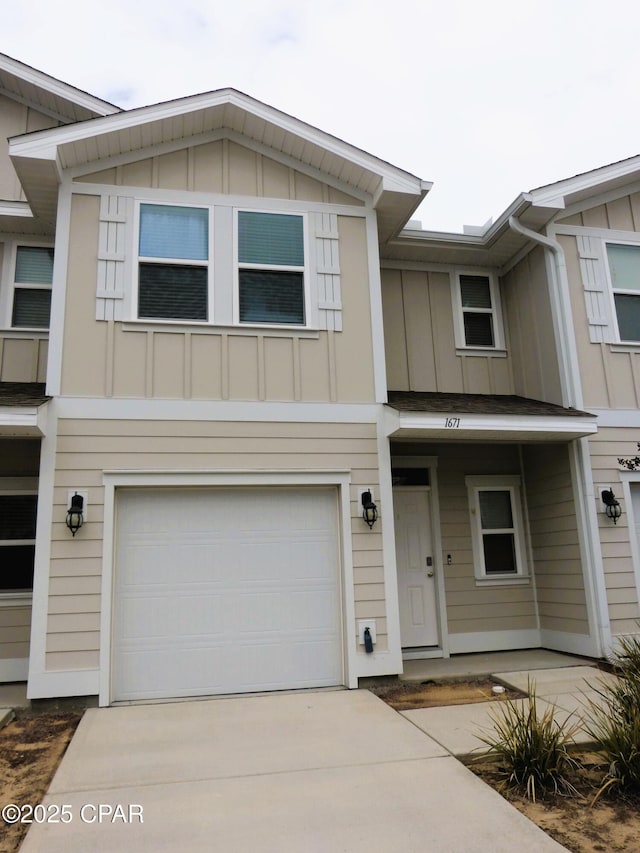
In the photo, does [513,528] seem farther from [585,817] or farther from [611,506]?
[585,817]

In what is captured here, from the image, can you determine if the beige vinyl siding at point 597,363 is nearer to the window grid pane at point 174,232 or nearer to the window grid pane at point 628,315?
the window grid pane at point 628,315

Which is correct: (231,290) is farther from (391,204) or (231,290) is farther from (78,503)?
(78,503)

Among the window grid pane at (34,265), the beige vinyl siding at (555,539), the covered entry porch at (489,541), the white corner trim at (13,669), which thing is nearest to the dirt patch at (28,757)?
the white corner trim at (13,669)

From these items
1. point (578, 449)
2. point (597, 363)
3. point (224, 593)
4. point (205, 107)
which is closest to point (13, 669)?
point (224, 593)

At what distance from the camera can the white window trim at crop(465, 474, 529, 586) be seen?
7.81 metres

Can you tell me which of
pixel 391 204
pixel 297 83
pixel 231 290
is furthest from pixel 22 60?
pixel 297 83

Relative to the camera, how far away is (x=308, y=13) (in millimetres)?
9523

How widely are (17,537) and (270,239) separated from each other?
167 inches

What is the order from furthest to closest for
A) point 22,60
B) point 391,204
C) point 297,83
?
point 297,83
point 22,60
point 391,204

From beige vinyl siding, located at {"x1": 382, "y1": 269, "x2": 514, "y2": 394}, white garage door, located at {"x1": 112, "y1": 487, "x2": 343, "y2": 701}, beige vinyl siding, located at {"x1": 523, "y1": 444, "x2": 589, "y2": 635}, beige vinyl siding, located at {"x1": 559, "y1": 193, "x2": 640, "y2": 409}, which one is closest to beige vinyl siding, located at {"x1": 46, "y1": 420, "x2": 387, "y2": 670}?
white garage door, located at {"x1": 112, "y1": 487, "x2": 343, "y2": 701}

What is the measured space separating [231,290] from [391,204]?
A: 209 cm

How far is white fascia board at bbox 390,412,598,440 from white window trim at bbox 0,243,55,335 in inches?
173

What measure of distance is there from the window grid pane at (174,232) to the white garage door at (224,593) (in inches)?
98.8

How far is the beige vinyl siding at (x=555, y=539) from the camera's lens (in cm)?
714
